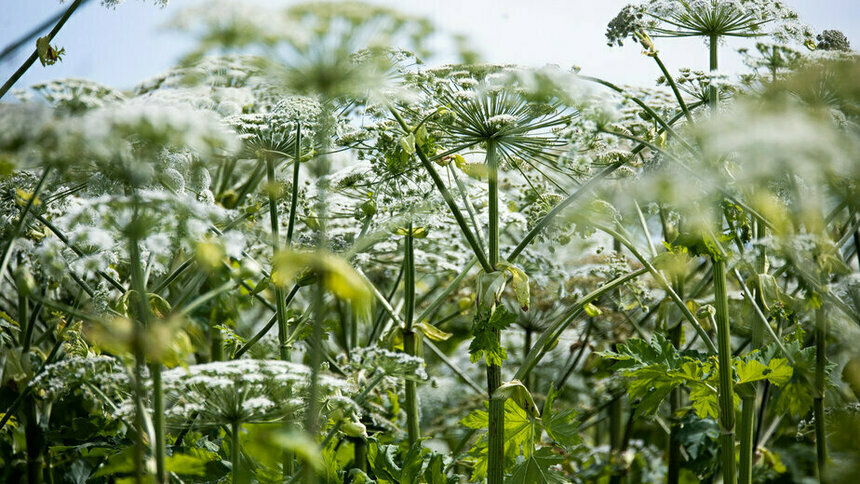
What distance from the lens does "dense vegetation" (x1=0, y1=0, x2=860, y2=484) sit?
158 cm

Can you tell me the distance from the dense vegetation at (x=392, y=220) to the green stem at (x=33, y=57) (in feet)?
0.05

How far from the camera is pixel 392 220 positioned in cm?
253

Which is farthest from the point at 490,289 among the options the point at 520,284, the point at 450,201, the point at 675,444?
the point at 675,444

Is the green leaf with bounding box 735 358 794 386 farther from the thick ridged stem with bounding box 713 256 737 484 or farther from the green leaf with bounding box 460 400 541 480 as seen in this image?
the green leaf with bounding box 460 400 541 480

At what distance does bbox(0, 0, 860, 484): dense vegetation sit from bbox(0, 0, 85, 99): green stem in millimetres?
14

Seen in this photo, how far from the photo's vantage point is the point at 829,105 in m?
2.30

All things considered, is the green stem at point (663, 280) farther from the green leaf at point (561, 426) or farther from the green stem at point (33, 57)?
the green stem at point (33, 57)

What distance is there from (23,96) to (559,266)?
8.78 ft

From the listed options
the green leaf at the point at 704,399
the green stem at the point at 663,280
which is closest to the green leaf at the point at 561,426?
the green leaf at the point at 704,399

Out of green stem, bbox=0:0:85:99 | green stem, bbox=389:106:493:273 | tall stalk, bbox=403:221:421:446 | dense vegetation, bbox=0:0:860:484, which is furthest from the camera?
tall stalk, bbox=403:221:421:446

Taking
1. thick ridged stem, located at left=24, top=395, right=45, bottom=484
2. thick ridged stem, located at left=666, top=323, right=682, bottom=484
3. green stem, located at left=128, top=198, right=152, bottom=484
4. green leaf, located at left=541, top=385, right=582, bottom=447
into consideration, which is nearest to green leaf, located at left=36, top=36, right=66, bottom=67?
green stem, located at left=128, top=198, right=152, bottom=484

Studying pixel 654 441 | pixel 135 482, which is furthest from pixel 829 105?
pixel 654 441

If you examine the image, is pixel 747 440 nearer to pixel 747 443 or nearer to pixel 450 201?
pixel 747 443

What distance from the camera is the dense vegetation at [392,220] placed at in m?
1.58
